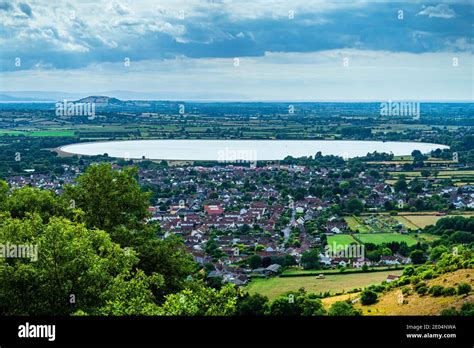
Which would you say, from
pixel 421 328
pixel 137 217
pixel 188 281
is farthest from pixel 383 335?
pixel 137 217

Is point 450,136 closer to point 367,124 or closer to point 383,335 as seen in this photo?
point 367,124

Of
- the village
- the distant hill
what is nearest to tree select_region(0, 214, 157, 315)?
the village

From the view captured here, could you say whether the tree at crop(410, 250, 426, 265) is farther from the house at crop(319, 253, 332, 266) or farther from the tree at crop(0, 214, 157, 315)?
the tree at crop(0, 214, 157, 315)

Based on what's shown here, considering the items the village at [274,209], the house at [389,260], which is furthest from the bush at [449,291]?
the house at [389,260]

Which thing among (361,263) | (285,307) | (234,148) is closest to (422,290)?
(285,307)

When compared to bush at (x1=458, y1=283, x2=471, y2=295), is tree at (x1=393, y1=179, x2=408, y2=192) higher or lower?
lower

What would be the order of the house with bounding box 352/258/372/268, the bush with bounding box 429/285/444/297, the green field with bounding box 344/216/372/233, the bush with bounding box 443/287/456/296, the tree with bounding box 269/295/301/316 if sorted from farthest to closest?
the green field with bounding box 344/216/372/233 → the house with bounding box 352/258/372/268 → the tree with bounding box 269/295/301/316 → the bush with bounding box 429/285/444/297 → the bush with bounding box 443/287/456/296
